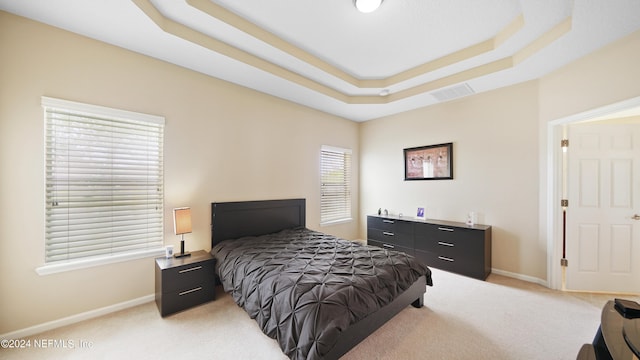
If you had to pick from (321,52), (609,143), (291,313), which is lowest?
(291,313)

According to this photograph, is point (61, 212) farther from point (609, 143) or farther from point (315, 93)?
point (609, 143)

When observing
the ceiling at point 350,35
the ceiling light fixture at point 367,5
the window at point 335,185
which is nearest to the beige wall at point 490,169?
the ceiling at point 350,35

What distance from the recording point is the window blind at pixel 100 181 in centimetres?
222

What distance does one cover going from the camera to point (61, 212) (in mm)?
2242

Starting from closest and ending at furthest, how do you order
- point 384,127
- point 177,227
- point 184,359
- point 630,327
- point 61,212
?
point 630,327
point 184,359
point 61,212
point 177,227
point 384,127

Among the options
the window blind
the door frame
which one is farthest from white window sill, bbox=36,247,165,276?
the door frame

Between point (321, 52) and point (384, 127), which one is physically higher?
point (321, 52)

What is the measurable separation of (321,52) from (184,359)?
3386 millimetres

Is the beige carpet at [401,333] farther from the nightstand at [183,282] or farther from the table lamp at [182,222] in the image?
the table lamp at [182,222]

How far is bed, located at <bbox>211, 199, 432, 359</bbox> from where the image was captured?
1.60 meters

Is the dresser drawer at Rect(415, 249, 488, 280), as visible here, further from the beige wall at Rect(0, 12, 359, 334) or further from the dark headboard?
the beige wall at Rect(0, 12, 359, 334)

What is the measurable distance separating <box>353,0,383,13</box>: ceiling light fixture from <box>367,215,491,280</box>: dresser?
3035mm

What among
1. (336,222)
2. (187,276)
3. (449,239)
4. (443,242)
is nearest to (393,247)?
(443,242)

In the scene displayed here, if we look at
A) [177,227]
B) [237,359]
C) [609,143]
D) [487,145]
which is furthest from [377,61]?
[237,359]
